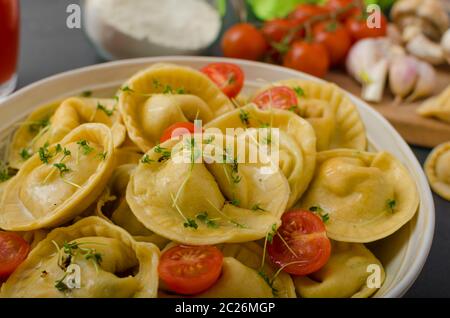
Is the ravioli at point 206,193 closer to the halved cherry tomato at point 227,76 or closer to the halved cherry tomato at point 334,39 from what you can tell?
the halved cherry tomato at point 227,76

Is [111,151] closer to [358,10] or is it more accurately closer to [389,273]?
[389,273]

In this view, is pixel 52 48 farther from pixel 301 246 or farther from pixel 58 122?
pixel 301 246

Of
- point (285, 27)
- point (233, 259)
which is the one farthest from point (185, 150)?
point (285, 27)

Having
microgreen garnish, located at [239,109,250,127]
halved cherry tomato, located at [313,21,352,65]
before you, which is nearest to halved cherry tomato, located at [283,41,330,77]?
halved cherry tomato, located at [313,21,352,65]

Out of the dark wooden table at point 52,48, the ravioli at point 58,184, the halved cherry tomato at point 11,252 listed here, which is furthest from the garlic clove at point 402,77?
the halved cherry tomato at point 11,252

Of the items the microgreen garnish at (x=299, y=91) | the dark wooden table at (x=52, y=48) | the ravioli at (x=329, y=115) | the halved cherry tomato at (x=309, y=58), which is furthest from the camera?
the halved cherry tomato at (x=309, y=58)

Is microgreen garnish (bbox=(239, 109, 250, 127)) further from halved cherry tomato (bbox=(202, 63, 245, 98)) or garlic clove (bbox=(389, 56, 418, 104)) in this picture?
garlic clove (bbox=(389, 56, 418, 104))

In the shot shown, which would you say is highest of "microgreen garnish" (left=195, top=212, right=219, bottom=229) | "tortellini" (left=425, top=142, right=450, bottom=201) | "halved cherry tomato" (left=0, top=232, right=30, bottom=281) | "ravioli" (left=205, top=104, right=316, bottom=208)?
"ravioli" (left=205, top=104, right=316, bottom=208)
